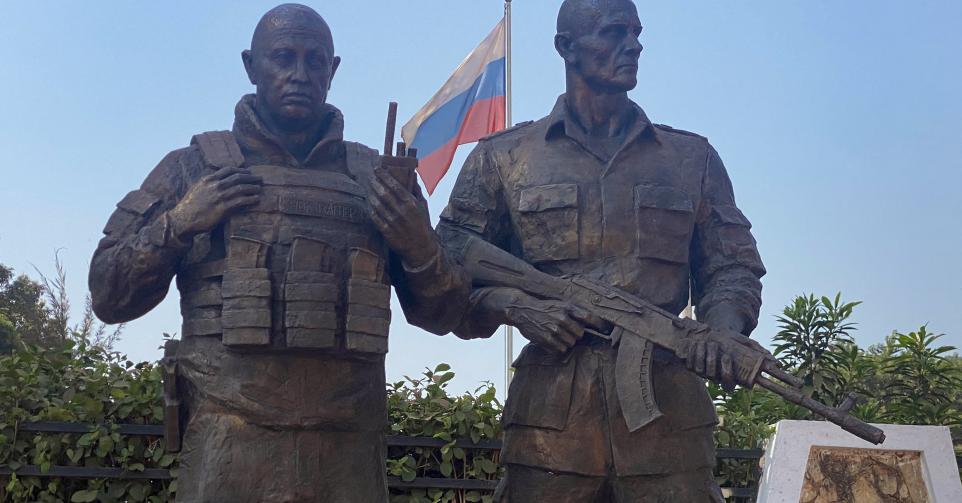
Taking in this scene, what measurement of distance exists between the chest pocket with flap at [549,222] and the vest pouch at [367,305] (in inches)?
30.4

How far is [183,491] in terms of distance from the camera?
4.28 m

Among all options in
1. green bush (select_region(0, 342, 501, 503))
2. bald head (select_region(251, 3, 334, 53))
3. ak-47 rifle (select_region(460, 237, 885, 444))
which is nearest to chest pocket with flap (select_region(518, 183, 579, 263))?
ak-47 rifle (select_region(460, 237, 885, 444))

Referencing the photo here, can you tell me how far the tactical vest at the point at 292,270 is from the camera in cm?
423

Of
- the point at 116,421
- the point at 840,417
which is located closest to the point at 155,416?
the point at 116,421

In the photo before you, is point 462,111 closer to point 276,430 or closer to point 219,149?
point 219,149

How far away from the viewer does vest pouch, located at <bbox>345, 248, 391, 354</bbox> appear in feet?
14.1

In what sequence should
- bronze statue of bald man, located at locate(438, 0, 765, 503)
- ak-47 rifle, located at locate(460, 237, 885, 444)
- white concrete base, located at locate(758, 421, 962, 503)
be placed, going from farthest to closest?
white concrete base, located at locate(758, 421, 962, 503) < bronze statue of bald man, located at locate(438, 0, 765, 503) < ak-47 rifle, located at locate(460, 237, 885, 444)

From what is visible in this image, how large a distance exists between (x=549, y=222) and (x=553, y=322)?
499 mm

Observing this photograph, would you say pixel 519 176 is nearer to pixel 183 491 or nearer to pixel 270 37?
pixel 270 37

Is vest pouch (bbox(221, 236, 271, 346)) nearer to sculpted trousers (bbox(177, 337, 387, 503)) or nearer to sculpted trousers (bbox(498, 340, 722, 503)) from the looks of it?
sculpted trousers (bbox(177, 337, 387, 503))

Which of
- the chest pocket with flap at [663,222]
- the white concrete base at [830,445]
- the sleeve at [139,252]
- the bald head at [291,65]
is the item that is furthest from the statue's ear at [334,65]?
the white concrete base at [830,445]

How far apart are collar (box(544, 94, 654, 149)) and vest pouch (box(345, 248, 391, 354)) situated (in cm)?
114

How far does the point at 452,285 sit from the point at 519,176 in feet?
2.28

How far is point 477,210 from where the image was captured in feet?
16.6
